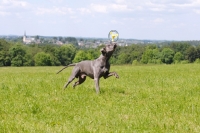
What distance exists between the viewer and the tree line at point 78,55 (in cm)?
9125

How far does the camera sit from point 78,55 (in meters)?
104

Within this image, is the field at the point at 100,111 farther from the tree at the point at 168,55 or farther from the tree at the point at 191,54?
the tree at the point at 191,54

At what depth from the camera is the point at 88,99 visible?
11.5 meters

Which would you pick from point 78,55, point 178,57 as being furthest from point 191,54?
point 78,55

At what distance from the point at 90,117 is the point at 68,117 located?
582 millimetres

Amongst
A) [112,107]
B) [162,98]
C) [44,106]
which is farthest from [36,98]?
[162,98]

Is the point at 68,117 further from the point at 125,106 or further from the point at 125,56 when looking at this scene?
the point at 125,56

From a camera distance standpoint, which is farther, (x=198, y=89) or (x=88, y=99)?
(x=198, y=89)

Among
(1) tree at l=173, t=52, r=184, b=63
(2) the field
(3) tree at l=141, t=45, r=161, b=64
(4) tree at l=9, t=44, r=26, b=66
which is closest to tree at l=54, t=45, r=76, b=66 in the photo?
(4) tree at l=9, t=44, r=26, b=66

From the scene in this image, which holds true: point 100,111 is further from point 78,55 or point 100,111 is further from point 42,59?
point 78,55

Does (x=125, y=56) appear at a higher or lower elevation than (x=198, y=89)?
lower

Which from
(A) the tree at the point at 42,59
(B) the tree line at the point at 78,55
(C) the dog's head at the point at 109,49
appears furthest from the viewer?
(A) the tree at the point at 42,59

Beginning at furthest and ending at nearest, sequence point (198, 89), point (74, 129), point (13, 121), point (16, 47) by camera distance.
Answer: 1. point (16, 47)
2. point (198, 89)
3. point (13, 121)
4. point (74, 129)

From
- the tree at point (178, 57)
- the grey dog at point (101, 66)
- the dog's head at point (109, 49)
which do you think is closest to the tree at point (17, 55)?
the tree at point (178, 57)
